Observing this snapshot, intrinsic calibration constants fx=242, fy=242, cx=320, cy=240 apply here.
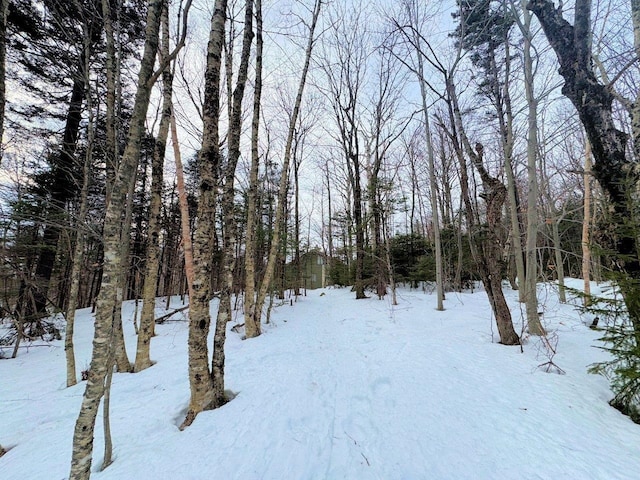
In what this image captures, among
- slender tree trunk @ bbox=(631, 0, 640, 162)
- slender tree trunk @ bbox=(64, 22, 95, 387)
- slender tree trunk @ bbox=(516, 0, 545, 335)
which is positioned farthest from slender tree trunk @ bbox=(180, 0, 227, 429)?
slender tree trunk @ bbox=(516, 0, 545, 335)

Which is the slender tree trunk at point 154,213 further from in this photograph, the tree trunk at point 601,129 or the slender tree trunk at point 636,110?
the slender tree trunk at point 636,110

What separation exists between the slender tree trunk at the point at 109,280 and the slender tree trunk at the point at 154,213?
2.79 metres

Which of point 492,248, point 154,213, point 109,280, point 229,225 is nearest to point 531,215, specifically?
point 492,248

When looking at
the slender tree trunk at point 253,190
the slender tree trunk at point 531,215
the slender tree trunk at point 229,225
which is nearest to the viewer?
the slender tree trunk at point 229,225

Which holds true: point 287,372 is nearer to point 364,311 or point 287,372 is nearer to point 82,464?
point 82,464

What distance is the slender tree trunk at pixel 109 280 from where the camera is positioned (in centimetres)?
A: 159

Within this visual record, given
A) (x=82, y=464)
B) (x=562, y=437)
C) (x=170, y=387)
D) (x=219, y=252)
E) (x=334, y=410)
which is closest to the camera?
(x=82, y=464)

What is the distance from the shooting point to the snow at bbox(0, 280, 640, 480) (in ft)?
5.87

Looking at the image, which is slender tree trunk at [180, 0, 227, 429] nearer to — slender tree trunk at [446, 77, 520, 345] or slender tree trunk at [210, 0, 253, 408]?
slender tree trunk at [210, 0, 253, 408]

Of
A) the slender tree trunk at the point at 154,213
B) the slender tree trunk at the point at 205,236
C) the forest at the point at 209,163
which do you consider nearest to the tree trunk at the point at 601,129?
the forest at the point at 209,163

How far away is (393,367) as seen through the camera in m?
3.53

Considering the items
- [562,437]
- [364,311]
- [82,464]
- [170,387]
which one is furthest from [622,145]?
[364,311]

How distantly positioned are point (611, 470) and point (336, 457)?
183 centimetres

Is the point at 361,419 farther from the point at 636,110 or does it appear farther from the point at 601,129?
the point at 636,110
